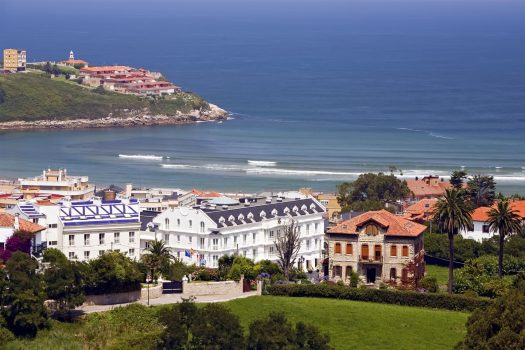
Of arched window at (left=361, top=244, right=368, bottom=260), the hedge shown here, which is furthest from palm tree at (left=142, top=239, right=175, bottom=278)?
arched window at (left=361, top=244, right=368, bottom=260)

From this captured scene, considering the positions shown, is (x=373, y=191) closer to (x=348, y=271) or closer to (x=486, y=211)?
(x=486, y=211)

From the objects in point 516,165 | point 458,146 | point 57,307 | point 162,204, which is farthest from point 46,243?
point 458,146

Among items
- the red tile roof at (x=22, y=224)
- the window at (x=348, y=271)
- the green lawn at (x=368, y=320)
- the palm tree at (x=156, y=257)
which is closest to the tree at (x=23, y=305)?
the palm tree at (x=156, y=257)

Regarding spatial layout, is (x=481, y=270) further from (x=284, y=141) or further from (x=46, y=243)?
(x=284, y=141)

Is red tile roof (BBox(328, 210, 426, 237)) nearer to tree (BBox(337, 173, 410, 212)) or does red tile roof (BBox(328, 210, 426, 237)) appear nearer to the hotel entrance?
the hotel entrance

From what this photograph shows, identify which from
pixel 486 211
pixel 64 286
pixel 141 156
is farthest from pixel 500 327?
pixel 141 156

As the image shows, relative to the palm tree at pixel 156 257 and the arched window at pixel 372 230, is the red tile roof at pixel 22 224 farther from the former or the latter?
the arched window at pixel 372 230
